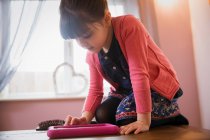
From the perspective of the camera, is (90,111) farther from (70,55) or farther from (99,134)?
(70,55)

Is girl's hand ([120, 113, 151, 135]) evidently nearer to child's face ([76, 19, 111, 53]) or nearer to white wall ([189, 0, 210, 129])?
child's face ([76, 19, 111, 53])

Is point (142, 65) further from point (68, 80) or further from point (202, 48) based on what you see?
point (68, 80)

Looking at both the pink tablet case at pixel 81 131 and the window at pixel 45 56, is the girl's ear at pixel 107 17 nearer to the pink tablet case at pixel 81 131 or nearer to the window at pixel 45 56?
the pink tablet case at pixel 81 131

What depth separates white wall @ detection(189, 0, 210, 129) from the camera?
1.68m

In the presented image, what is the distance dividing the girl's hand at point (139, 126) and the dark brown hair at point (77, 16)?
13.0 inches

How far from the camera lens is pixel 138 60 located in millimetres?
Answer: 920

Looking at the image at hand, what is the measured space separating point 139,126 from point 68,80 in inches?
54.1

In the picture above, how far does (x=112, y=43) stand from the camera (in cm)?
105

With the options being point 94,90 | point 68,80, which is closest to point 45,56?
point 68,80

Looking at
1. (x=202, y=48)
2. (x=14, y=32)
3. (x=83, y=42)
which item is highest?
(x=14, y=32)

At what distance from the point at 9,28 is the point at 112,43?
1176mm

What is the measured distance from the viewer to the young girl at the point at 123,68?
2.90 ft

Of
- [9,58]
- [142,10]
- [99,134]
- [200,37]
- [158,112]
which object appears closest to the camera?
[99,134]

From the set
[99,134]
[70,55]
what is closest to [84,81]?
[70,55]
